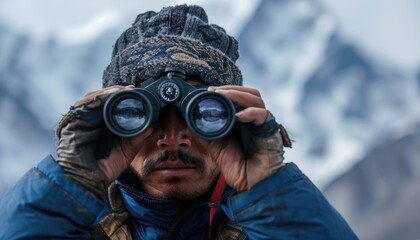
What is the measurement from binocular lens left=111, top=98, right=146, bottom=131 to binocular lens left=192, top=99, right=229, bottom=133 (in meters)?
0.16

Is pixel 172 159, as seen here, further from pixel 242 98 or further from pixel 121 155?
pixel 242 98

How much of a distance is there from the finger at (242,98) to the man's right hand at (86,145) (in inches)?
12.2

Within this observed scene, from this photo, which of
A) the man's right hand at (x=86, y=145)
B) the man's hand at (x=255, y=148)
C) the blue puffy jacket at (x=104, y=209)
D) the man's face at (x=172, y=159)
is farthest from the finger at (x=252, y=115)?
the man's right hand at (x=86, y=145)

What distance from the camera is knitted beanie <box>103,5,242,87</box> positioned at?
8.06ft

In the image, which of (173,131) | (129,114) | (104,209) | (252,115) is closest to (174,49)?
(173,131)

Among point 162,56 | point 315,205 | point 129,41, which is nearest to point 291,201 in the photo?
point 315,205

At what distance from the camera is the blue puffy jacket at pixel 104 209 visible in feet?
6.23

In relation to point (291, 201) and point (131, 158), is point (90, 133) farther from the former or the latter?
point (291, 201)

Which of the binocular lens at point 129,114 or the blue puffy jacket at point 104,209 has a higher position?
the binocular lens at point 129,114

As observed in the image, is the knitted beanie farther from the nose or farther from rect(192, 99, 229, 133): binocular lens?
rect(192, 99, 229, 133): binocular lens

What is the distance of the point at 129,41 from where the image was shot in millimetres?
2684

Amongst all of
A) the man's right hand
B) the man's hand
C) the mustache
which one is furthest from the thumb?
the man's hand

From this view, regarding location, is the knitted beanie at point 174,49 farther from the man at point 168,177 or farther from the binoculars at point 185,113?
the binoculars at point 185,113

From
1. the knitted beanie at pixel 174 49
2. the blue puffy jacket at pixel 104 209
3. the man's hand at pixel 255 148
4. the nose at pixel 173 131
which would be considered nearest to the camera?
the blue puffy jacket at pixel 104 209
